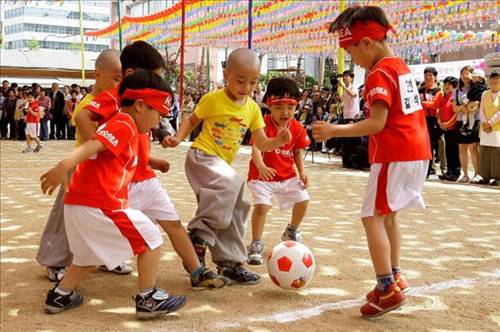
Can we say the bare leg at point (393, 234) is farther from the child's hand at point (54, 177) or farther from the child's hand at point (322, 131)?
the child's hand at point (54, 177)

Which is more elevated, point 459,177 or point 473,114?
point 473,114

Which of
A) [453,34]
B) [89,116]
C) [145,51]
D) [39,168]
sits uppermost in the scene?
[453,34]

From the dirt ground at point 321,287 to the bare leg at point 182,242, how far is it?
18cm

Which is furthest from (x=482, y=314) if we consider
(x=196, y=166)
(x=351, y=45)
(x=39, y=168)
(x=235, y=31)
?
(x=235, y=31)

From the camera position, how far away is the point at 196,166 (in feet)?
13.1

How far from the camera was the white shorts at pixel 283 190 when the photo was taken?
4.66 m

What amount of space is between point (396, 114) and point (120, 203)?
1536 mm

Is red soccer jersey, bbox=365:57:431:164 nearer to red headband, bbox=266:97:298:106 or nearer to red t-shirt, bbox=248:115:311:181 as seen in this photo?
red headband, bbox=266:97:298:106

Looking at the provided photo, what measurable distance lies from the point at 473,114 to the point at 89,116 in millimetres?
7963

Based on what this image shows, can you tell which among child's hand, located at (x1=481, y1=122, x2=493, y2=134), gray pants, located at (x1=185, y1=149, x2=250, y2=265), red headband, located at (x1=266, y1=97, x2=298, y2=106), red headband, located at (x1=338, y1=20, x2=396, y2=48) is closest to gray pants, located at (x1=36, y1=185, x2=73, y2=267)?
gray pants, located at (x1=185, y1=149, x2=250, y2=265)

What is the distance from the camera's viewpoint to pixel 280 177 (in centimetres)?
476

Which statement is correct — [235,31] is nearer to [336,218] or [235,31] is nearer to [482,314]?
[336,218]

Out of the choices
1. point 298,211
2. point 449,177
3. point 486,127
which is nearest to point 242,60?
point 298,211

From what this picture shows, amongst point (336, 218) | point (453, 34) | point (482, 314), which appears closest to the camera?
point (482, 314)
